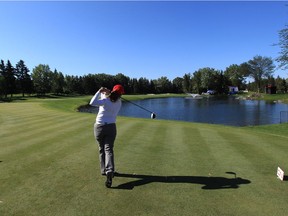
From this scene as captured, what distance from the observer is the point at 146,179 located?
698 cm

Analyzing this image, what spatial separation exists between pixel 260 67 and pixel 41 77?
102606 mm

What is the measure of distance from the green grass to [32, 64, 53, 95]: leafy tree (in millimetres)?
101343

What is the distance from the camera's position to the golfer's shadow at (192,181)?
6575 millimetres

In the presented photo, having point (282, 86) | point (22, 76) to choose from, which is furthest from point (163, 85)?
point (22, 76)

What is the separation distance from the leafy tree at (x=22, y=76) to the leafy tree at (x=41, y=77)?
7.27 metres

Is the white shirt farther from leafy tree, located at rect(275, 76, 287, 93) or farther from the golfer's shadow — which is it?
leafy tree, located at rect(275, 76, 287, 93)

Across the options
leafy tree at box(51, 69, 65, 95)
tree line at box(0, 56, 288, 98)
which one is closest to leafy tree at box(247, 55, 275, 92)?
tree line at box(0, 56, 288, 98)

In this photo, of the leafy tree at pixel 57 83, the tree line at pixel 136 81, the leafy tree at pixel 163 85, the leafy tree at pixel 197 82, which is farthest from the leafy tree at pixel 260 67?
the leafy tree at pixel 57 83

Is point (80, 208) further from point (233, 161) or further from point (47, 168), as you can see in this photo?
point (233, 161)

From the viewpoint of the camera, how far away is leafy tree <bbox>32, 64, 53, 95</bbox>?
348 feet

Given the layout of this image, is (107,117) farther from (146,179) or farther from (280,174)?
(280,174)

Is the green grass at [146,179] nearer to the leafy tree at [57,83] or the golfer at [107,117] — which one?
the golfer at [107,117]

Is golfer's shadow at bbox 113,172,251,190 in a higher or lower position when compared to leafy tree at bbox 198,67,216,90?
lower

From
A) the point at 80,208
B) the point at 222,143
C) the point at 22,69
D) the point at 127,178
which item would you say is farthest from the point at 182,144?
the point at 22,69
